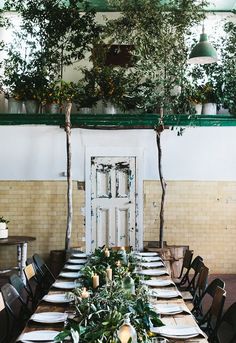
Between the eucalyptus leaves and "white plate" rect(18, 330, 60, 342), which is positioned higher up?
the eucalyptus leaves

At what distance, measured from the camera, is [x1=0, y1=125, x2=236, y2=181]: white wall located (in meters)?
11.2

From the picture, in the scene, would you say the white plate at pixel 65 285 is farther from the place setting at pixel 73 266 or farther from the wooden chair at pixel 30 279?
the place setting at pixel 73 266

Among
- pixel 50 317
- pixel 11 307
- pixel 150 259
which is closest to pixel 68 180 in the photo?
pixel 150 259

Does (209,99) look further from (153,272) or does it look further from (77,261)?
(153,272)

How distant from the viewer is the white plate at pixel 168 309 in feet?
15.2

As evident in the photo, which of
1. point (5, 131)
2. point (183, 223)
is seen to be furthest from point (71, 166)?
point (183, 223)

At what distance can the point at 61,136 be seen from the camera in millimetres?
11320

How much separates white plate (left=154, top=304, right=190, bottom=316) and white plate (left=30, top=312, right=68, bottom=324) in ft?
2.67

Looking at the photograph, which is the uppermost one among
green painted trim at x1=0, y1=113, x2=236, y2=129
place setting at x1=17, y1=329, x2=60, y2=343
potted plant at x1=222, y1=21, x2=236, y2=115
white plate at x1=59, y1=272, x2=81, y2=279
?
potted plant at x1=222, y1=21, x2=236, y2=115

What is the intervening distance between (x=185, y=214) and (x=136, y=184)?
1193 millimetres

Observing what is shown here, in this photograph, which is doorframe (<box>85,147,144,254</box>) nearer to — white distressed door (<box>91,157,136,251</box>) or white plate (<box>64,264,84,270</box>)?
white distressed door (<box>91,157,136,251</box>)

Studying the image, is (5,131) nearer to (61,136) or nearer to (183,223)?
(61,136)

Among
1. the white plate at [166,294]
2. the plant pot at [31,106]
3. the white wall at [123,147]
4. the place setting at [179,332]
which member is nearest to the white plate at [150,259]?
the white plate at [166,294]

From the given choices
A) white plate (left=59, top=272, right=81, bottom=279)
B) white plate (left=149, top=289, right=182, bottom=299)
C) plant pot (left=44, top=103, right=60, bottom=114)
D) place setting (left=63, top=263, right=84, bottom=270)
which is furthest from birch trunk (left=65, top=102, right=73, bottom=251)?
white plate (left=149, top=289, right=182, bottom=299)
